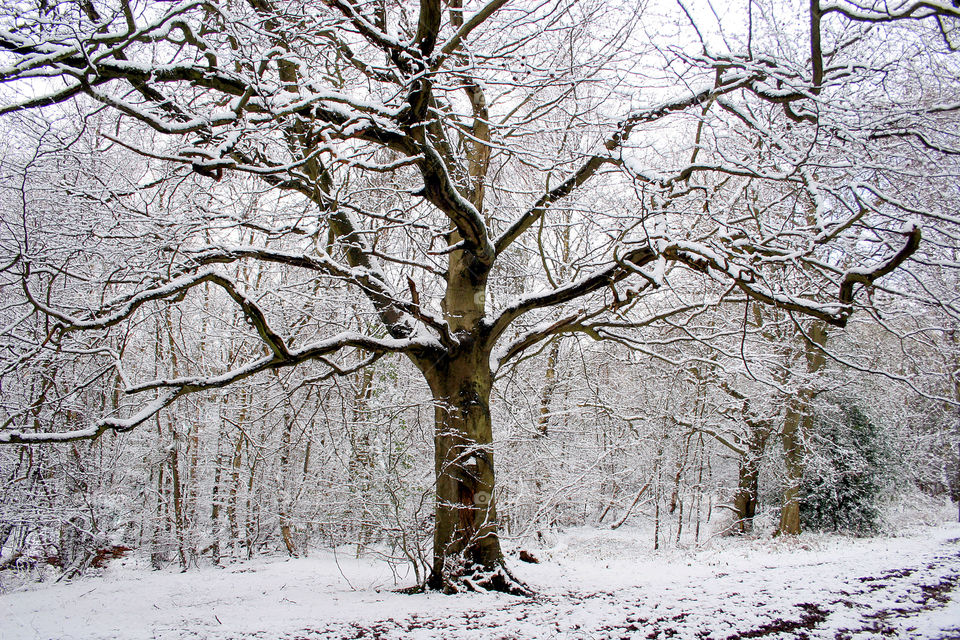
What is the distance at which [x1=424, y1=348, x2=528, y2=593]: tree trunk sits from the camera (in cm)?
545

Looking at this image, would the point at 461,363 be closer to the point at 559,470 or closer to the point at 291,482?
the point at 559,470

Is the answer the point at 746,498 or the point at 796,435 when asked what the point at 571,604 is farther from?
the point at 746,498

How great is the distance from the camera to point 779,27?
4.93m

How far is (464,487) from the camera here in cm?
559

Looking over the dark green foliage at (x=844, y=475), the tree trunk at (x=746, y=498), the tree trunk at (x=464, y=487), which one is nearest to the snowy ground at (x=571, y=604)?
the tree trunk at (x=464, y=487)

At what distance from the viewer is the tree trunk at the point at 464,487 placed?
→ 5449 millimetres

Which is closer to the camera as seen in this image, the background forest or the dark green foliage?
the background forest

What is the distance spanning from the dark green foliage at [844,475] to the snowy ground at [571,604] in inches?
154

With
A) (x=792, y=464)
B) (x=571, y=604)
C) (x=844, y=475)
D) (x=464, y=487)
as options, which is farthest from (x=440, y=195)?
(x=844, y=475)

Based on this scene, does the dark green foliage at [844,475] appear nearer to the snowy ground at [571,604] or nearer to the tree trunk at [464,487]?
the snowy ground at [571,604]

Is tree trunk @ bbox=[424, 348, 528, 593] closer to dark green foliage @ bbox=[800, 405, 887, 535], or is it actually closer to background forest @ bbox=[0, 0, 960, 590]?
background forest @ bbox=[0, 0, 960, 590]

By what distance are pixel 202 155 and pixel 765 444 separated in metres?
14.1

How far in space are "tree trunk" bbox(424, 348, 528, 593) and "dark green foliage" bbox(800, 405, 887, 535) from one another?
32.1 feet

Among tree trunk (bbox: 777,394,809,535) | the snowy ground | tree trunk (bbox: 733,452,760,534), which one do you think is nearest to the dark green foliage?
tree trunk (bbox: 777,394,809,535)
